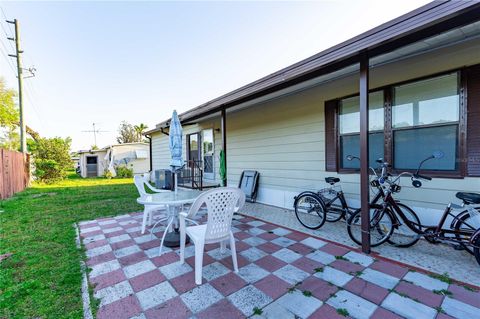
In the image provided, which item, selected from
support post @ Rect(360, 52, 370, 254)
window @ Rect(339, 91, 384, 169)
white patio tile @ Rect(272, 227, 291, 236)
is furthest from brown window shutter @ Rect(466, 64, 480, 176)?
white patio tile @ Rect(272, 227, 291, 236)

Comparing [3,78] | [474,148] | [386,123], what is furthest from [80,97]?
[474,148]

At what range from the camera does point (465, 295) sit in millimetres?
1915

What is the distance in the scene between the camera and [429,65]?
3080mm

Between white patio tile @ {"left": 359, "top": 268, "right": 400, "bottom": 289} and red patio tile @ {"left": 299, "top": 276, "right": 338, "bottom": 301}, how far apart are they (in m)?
0.45

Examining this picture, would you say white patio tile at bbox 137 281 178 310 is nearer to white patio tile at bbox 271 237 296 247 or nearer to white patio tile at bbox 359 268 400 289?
white patio tile at bbox 271 237 296 247

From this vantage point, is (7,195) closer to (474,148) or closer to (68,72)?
(68,72)

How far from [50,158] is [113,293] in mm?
13944

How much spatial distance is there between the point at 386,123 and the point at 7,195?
1155 centimetres

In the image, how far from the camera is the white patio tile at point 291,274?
2.25m

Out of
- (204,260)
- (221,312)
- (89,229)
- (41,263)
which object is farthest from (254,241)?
(89,229)

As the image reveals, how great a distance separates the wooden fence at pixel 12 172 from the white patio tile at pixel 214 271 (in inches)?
340

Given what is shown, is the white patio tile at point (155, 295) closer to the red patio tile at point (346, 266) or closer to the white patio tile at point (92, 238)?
the red patio tile at point (346, 266)

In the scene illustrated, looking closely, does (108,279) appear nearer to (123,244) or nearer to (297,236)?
(123,244)

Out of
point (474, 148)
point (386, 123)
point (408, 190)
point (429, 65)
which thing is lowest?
point (408, 190)
